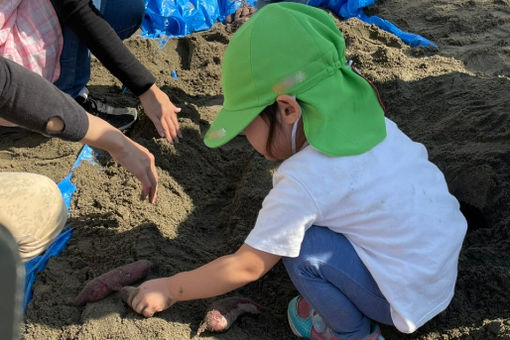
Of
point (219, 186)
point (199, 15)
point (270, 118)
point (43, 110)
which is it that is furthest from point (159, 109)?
point (199, 15)

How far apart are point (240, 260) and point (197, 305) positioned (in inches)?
18.9

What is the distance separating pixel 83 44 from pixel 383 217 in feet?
5.57

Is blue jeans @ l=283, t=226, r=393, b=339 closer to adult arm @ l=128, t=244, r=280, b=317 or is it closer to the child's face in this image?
adult arm @ l=128, t=244, r=280, b=317

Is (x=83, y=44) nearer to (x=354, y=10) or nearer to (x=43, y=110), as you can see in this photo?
(x=43, y=110)

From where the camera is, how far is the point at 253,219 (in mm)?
2320

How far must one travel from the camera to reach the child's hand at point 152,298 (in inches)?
64.1

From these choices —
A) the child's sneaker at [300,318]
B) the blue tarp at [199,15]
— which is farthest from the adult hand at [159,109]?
the blue tarp at [199,15]

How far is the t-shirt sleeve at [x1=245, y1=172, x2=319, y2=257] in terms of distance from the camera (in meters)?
1.46

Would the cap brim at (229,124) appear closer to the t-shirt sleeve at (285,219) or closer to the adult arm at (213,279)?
the t-shirt sleeve at (285,219)

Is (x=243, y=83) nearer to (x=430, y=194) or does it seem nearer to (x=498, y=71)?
(x=430, y=194)

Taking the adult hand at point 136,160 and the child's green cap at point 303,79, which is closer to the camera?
the child's green cap at point 303,79

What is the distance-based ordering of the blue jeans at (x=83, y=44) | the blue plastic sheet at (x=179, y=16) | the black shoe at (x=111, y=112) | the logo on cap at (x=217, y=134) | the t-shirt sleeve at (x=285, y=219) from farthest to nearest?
1. the blue plastic sheet at (x=179, y=16)
2. the black shoe at (x=111, y=112)
3. the blue jeans at (x=83, y=44)
4. the logo on cap at (x=217, y=134)
5. the t-shirt sleeve at (x=285, y=219)

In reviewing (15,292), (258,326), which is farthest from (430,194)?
(15,292)

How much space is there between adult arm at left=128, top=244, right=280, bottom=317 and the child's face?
0.29 meters
